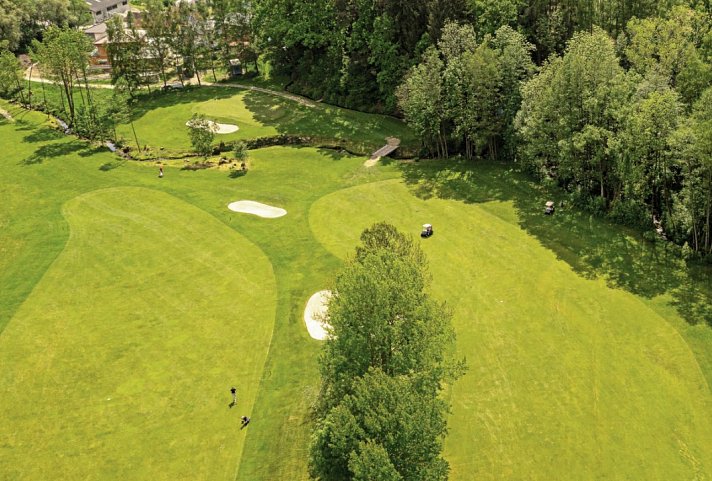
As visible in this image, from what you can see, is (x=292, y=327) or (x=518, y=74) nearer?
(x=292, y=327)

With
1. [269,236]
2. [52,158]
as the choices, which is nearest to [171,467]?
[269,236]

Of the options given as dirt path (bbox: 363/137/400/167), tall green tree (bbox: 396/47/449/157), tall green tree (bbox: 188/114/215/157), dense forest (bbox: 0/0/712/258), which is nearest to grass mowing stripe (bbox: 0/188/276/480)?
tall green tree (bbox: 188/114/215/157)

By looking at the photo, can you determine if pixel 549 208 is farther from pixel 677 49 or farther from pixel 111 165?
pixel 111 165

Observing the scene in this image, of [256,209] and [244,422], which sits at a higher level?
[256,209]

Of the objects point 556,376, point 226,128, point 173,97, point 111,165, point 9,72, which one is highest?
point 9,72

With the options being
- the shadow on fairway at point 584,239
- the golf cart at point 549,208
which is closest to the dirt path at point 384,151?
the shadow on fairway at point 584,239

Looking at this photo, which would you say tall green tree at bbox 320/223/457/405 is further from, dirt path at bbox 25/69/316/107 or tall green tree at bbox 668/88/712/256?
dirt path at bbox 25/69/316/107

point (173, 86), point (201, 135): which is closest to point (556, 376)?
point (201, 135)
